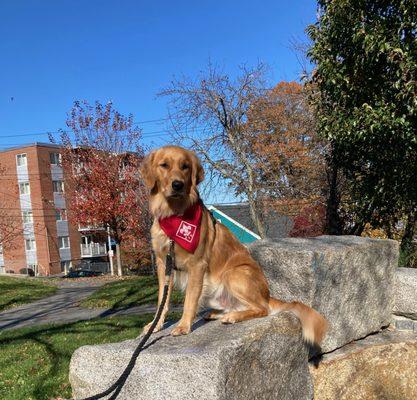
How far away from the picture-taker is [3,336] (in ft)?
27.7

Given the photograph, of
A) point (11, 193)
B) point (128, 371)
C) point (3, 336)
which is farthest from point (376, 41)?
point (11, 193)

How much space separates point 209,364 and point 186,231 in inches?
39.3

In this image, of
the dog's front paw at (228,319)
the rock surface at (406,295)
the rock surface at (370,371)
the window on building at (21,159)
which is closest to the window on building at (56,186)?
the window on building at (21,159)

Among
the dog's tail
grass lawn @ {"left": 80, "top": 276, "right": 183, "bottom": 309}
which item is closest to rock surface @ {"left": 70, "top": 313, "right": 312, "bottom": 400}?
the dog's tail

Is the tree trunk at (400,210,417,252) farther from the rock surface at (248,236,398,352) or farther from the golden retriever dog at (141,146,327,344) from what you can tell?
the golden retriever dog at (141,146,327,344)

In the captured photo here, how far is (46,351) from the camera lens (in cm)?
672

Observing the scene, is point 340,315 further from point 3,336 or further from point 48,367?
point 3,336

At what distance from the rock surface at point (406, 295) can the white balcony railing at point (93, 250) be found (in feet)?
151

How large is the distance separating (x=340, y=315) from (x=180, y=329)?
85.6 inches

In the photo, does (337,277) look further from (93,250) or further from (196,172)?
(93,250)

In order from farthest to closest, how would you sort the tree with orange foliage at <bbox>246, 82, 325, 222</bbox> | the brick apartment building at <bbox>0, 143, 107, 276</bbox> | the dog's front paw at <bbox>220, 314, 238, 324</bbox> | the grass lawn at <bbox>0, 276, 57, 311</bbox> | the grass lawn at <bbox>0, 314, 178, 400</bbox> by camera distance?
the brick apartment building at <bbox>0, 143, 107, 276</bbox> → the grass lawn at <bbox>0, 276, 57, 311</bbox> → the tree with orange foliage at <bbox>246, 82, 325, 222</bbox> → the grass lawn at <bbox>0, 314, 178, 400</bbox> → the dog's front paw at <bbox>220, 314, 238, 324</bbox>

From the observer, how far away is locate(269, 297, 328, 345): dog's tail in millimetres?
3539

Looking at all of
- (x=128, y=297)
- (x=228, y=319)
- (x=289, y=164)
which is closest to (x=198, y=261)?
(x=228, y=319)

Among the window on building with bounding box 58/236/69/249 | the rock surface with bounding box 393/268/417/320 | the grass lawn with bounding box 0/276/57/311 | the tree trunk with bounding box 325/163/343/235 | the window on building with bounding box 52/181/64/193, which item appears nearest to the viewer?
the rock surface with bounding box 393/268/417/320
